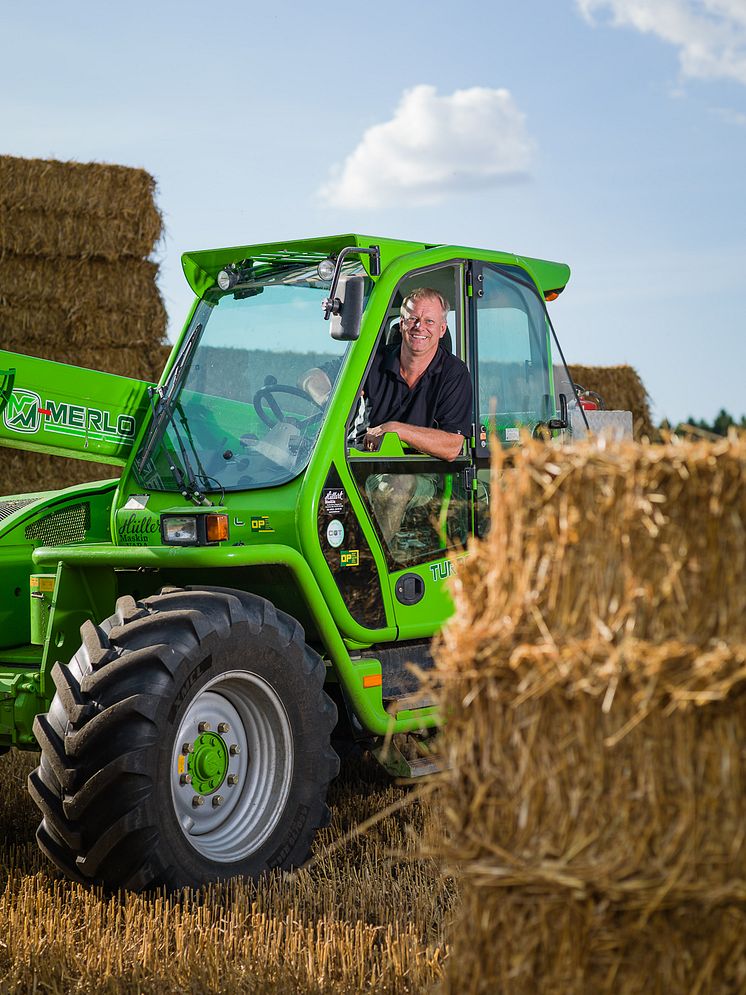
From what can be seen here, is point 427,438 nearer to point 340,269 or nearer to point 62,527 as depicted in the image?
point 340,269

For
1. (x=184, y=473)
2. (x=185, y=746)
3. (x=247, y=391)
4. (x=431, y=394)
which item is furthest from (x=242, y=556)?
(x=431, y=394)

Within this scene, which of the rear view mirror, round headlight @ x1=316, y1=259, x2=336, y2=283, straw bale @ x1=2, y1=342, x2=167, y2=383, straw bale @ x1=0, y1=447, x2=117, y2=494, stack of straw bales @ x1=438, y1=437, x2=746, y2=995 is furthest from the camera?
straw bale @ x1=2, y1=342, x2=167, y2=383

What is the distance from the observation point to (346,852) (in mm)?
5191

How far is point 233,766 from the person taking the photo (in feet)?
15.9

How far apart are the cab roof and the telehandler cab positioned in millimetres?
12

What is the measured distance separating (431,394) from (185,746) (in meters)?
1.93

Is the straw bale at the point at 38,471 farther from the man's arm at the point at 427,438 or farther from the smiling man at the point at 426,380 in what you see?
the man's arm at the point at 427,438

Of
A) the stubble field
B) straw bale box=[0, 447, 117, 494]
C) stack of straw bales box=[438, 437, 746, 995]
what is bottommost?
the stubble field

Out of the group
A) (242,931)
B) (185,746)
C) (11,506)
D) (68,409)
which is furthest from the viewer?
(11,506)

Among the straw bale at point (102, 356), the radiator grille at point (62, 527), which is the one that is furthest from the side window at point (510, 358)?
the straw bale at point (102, 356)

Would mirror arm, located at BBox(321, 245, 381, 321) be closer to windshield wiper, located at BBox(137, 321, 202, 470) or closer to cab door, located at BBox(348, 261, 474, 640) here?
cab door, located at BBox(348, 261, 474, 640)

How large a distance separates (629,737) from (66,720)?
235cm

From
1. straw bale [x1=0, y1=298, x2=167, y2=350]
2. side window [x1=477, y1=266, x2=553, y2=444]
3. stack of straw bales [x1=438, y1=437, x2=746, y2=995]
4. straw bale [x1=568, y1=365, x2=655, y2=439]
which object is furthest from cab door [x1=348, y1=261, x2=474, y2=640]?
straw bale [x1=568, y1=365, x2=655, y2=439]

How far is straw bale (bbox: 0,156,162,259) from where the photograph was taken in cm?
1057
